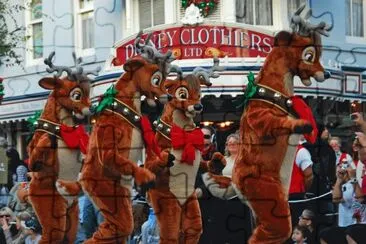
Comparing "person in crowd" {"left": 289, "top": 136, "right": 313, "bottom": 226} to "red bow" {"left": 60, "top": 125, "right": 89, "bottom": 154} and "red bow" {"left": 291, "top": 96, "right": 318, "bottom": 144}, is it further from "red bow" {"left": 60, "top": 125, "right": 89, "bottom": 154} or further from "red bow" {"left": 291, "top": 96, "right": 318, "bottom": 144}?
"red bow" {"left": 60, "top": 125, "right": 89, "bottom": 154}

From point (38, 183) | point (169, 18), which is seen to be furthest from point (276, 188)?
point (169, 18)

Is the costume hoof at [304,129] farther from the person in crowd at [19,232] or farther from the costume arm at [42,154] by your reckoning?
the person in crowd at [19,232]

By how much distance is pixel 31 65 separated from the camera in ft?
44.7

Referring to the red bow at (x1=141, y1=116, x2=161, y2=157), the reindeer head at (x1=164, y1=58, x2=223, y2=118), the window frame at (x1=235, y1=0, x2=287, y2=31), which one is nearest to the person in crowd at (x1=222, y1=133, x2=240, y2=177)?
the reindeer head at (x1=164, y1=58, x2=223, y2=118)

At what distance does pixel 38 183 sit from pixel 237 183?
7.02 ft

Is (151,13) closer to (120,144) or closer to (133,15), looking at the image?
(133,15)

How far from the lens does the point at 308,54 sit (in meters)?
6.87

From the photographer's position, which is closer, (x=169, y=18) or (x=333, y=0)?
(x=333, y=0)

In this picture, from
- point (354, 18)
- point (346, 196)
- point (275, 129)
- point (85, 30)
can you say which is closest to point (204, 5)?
point (354, 18)

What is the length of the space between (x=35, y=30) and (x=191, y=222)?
23.2 feet

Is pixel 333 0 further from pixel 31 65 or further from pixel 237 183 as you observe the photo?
pixel 237 183

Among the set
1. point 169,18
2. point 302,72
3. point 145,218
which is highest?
point 169,18

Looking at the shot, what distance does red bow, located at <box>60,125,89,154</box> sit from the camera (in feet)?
27.2

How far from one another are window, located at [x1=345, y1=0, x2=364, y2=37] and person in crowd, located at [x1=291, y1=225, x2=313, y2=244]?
6.32 m
